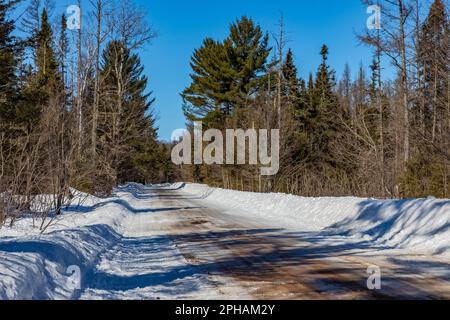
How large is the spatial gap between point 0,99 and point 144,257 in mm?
10328

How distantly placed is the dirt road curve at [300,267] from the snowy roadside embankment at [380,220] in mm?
1173

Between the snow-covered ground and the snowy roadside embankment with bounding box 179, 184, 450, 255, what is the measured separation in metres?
0.03

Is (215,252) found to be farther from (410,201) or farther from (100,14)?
(100,14)

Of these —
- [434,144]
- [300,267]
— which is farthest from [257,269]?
[434,144]

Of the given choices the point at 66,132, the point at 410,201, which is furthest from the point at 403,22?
the point at 66,132

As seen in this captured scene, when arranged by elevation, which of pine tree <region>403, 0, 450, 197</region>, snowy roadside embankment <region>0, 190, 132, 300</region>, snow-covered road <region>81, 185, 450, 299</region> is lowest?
snow-covered road <region>81, 185, 450, 299</region>

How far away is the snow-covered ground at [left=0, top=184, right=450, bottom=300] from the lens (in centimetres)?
603

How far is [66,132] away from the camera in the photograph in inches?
571

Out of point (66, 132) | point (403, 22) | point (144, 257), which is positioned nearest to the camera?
point (144, 257)

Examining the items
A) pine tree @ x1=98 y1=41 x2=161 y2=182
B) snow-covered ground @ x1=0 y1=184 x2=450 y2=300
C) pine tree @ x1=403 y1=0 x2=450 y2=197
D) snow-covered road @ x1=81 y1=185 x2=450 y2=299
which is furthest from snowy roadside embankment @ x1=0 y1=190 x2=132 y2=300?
pine tree @ x1=98 y1=41 x2=161 y2=182

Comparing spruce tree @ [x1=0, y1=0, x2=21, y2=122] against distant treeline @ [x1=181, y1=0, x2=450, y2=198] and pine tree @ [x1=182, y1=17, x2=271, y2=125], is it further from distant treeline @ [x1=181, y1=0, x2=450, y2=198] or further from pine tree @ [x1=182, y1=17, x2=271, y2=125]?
pine tree @ [x1=182, y1=17, x2=271, y2=125]

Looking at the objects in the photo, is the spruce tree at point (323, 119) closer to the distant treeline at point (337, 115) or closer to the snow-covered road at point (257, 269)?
the distant treeline at point (337, 115)

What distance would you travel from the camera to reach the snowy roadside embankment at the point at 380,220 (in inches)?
390

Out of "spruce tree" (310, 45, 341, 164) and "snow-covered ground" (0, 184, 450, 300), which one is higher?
"spruce tree" (310, 45, 341, 164)
